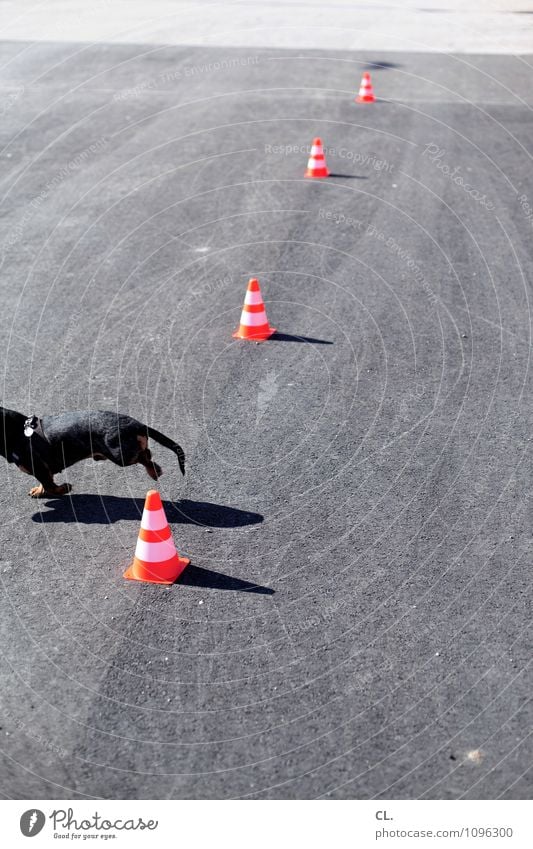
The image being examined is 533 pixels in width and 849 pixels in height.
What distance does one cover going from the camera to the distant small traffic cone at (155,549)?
5.99 meters

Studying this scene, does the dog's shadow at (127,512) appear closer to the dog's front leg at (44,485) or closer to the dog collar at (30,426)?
the dog's front leg at (44,485)

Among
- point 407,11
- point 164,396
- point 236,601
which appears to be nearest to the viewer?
point 236,601

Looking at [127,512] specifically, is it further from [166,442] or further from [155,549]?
[155,549]

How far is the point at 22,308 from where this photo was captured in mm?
10188

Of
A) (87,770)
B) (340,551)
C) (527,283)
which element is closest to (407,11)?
(527,283)

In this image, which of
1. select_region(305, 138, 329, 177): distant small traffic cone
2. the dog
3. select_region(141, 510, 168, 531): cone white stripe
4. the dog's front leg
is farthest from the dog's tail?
select_region(305, 138, 329, 177): distant small traffic cone

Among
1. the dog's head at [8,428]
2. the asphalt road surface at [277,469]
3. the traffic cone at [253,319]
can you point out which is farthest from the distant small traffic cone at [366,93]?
the dog's head at [8,428]

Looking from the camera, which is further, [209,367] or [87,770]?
[209,367]

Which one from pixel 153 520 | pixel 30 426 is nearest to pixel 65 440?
pixel 30 426

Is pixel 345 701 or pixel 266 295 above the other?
pixel 266 295

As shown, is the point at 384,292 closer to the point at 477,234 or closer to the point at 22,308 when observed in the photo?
the point at 477,234

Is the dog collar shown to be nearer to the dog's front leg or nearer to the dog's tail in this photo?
the dog's front leg

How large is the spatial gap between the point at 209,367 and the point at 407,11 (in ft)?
73.8

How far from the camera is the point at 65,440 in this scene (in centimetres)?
663
